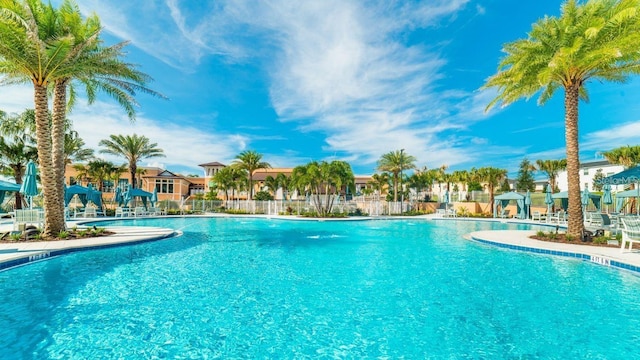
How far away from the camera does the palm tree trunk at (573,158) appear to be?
1216cm

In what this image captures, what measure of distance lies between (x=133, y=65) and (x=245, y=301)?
534 inches

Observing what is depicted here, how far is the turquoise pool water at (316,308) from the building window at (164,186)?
41.5m

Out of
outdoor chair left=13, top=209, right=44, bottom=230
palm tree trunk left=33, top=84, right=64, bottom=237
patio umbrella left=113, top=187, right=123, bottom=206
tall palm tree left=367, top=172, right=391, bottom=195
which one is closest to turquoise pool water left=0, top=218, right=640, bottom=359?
palm tree trunk left=33, top=84, right=64, bottom=237

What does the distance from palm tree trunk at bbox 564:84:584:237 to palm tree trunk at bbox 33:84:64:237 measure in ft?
66.8

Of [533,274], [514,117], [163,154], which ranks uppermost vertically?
[514,117]

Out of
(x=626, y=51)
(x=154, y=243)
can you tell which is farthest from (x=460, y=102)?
(x=154, y=243)

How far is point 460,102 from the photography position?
34500 mm

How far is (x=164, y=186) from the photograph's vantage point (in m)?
47.9

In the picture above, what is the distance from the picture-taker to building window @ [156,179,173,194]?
47.8 meters

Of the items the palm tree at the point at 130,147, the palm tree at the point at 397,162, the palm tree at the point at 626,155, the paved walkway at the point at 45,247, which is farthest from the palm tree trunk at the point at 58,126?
the palm tree at the point at 626,155

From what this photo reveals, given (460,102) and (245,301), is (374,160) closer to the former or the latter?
(460,102)

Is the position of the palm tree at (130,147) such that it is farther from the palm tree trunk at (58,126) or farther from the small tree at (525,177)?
the small tree at (525,177)

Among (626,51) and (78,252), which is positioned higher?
(626,51)

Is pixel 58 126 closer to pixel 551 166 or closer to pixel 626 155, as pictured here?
pixel 626 155
